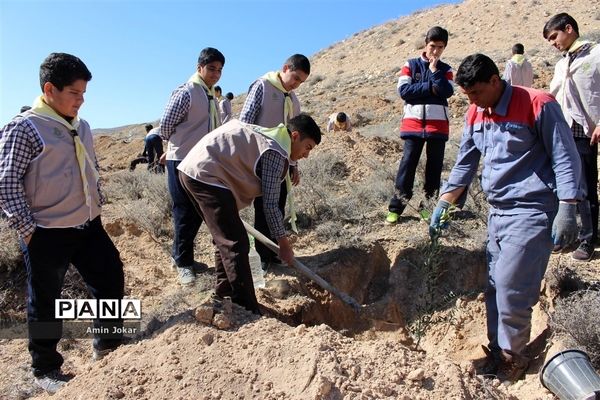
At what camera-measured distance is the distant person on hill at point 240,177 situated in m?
3.17

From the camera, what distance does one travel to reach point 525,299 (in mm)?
2965

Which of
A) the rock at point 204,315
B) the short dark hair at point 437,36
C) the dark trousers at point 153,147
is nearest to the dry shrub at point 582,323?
the rock at point 204,315

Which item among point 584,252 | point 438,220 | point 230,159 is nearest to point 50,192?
point 230,159

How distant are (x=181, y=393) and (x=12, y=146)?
157 cm

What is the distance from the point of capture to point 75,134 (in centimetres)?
292

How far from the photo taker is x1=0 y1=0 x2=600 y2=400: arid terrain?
2.35m

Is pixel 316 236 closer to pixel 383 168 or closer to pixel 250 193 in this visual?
pixel 250 193

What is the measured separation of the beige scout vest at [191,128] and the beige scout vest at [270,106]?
470mm

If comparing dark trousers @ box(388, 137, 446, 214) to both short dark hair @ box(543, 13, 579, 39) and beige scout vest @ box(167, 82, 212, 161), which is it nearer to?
short dark hair @ box(543, 13, 579, 39)

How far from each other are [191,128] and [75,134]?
1.35 m

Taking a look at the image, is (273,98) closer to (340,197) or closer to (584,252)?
(340,197)

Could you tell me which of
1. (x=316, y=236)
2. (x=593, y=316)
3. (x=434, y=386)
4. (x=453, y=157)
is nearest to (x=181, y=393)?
(x=434, y=386)

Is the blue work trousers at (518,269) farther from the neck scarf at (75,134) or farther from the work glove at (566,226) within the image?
the neck scarf at (75,134)

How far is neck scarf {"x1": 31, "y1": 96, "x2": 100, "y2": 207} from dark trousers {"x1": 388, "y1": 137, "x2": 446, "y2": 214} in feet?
9.52
